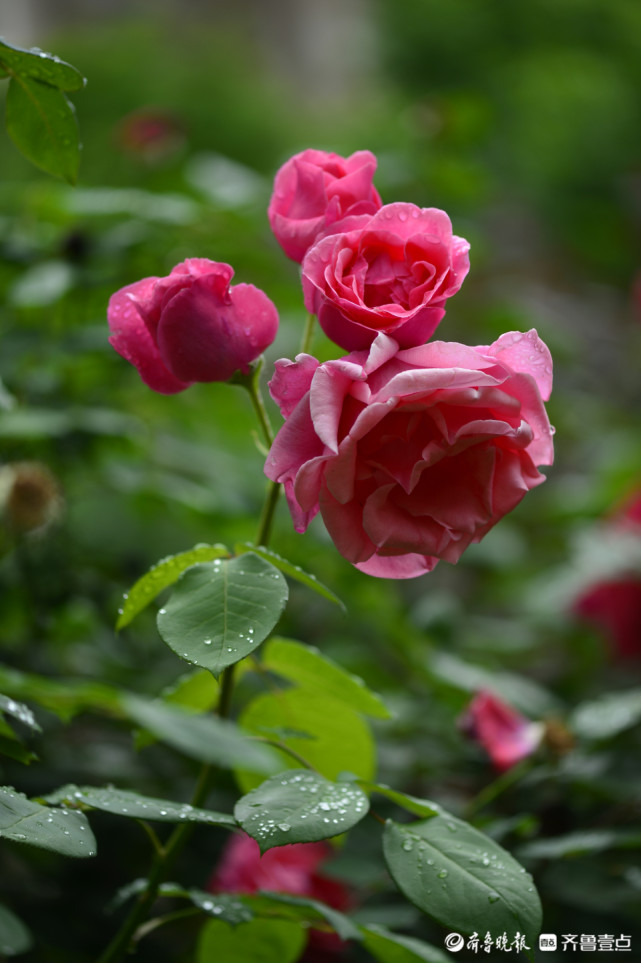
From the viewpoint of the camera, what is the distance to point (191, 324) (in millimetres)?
370

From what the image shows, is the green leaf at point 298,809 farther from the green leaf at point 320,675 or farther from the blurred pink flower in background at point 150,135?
the blurred pink flower in background at point 150,135

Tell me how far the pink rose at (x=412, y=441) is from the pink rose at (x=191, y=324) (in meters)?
0.04

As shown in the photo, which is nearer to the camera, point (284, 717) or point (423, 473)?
point (423, 473)

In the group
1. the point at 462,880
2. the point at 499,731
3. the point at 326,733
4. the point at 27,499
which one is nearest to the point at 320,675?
the point at 326,733

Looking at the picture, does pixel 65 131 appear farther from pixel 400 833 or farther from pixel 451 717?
pixel 451 717

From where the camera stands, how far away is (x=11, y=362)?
0.73 m

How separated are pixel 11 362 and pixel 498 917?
23.1 inches

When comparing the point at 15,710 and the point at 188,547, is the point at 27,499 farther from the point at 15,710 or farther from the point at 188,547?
the point at 15,710

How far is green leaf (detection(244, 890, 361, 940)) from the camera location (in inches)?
16.0

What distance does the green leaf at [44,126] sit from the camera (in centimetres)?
39

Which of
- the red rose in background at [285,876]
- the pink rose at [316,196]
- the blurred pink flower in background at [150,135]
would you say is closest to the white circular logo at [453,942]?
the red rose in background at [285,876]

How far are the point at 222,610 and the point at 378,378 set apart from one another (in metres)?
0.11

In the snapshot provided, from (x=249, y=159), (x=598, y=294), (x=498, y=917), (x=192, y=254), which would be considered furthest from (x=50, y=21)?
(x=498, y=917)

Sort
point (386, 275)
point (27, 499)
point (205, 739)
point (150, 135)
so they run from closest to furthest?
point (205, 739)
point (386, 275)
point (27, 499)
point (150, 135)
